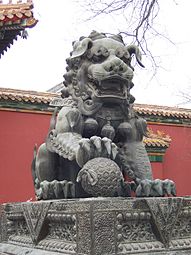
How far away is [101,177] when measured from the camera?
2.18 m

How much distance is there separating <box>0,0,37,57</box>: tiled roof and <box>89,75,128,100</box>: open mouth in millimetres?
4931

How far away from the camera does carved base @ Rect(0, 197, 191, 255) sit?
190cm

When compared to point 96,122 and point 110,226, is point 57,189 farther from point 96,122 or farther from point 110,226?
point 110,226

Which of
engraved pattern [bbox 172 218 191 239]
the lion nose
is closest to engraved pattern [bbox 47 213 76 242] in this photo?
engraved pattern [bbox 172 218 191 239]

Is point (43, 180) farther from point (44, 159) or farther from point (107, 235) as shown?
point (107, 235)

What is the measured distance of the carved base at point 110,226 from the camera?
1901 millimetres

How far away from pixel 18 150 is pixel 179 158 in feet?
12.4

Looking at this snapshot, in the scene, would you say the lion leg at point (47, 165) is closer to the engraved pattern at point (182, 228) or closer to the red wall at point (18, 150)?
the engraved pattern at point (182, 228)

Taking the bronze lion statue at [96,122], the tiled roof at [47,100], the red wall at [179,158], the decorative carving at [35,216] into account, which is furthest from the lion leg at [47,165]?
the red wall at [179,158]

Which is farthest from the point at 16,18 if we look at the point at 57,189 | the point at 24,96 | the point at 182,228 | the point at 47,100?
the point at 182,228

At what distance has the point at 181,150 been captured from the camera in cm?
1001

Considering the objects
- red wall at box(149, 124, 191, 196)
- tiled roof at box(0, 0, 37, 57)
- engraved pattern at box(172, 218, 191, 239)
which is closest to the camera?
engraved pattern at box(172, 218, 191, 239)

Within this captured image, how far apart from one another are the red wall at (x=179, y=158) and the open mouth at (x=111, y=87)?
7.00m

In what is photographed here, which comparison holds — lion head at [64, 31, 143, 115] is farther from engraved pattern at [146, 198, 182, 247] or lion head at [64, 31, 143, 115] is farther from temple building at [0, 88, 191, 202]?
temple building at [0, 88, 191, 202]
